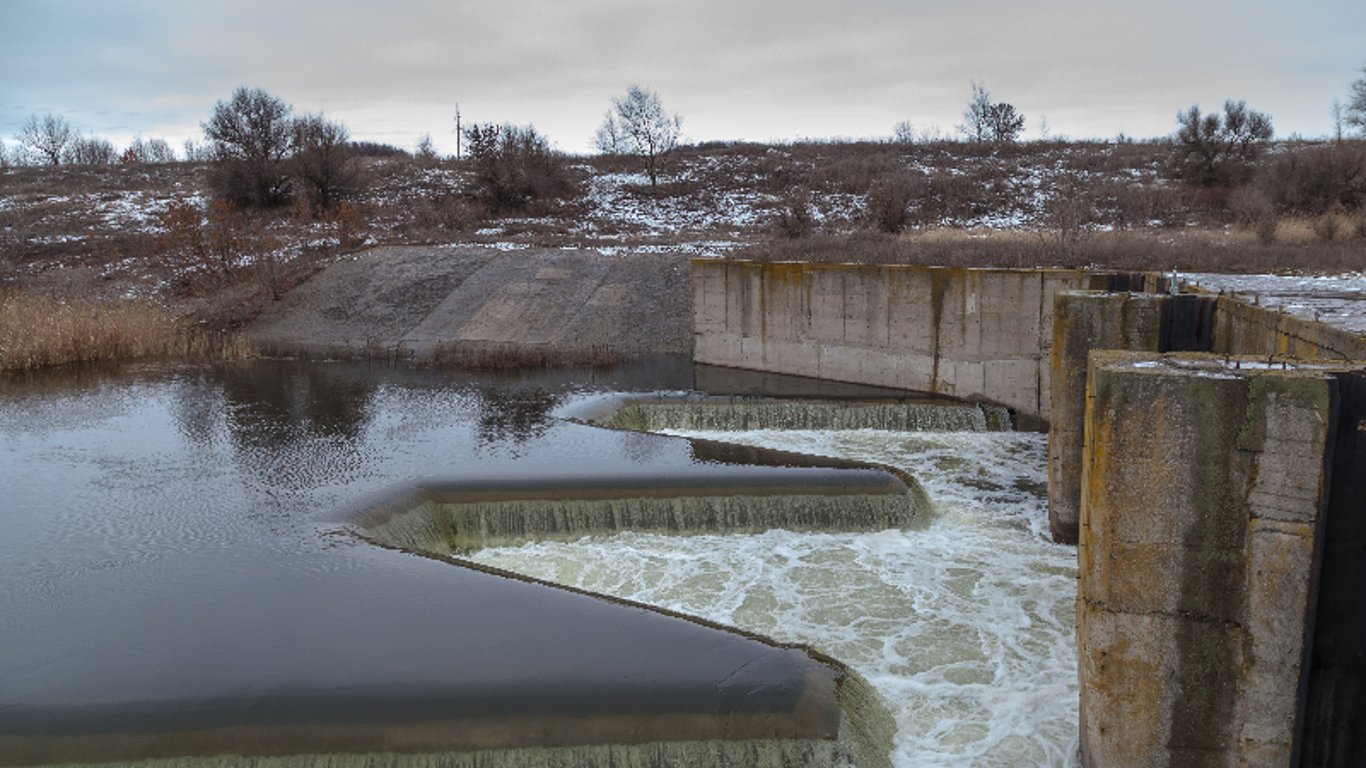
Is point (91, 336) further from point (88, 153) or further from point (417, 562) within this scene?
point (88, 153)

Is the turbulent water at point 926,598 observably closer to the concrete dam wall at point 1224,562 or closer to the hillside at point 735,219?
the concrete dam wall at point 1224,562

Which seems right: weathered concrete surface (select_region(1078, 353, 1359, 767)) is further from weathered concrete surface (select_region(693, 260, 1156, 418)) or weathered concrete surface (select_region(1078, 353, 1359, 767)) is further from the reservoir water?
weathered concrete surface (select_region(693, 260, 1156, 418))

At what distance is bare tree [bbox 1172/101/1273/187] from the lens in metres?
38.2

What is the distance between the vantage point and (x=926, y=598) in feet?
33.6

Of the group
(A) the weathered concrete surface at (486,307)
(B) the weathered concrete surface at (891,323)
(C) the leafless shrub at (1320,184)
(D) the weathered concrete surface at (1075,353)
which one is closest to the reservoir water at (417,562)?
(D) the weathered concrete surface at (1075,353)

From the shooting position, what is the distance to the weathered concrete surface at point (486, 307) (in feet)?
79.8

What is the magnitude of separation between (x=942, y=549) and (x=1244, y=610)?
577 cm

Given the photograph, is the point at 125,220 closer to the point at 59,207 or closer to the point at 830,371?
the point at 59,207

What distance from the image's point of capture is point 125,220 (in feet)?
139

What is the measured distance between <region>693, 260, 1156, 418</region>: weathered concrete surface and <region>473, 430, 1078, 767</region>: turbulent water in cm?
492

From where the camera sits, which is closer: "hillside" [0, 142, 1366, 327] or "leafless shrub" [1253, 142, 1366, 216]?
"hillside" [0, 142, 1366, 327]

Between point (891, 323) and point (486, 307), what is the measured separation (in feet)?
37.3

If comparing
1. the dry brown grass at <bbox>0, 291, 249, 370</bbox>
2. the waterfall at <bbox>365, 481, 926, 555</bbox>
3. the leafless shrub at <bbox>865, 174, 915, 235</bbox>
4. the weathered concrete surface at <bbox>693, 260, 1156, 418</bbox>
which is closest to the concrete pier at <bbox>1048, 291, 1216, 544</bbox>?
the waterfall at <bbox>365, 481, 926, 555</bbox>

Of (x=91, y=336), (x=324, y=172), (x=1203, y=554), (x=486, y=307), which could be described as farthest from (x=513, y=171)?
(x=1203, y=554)
